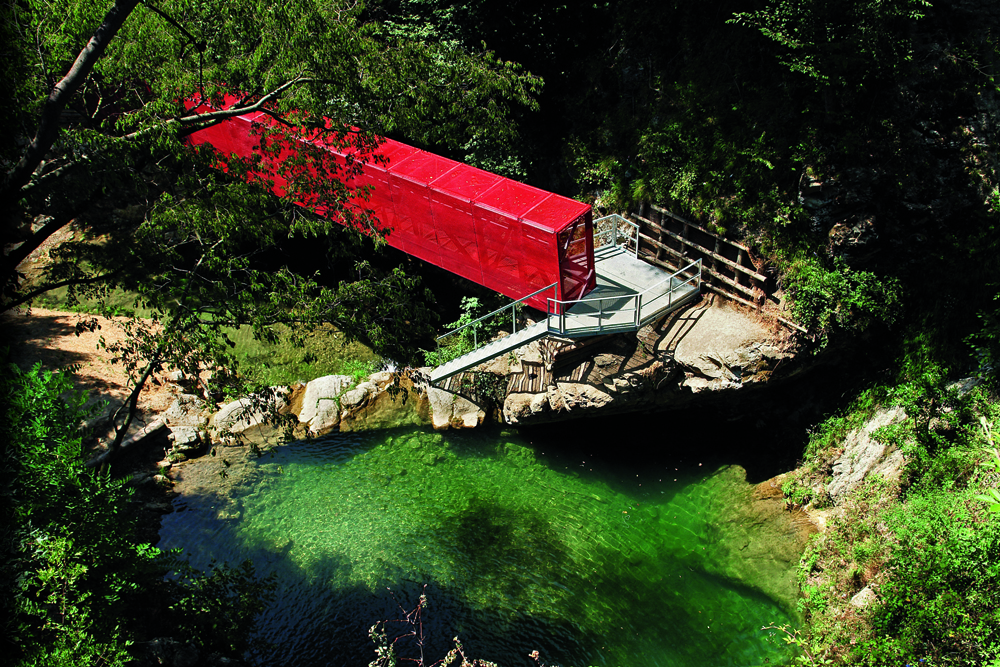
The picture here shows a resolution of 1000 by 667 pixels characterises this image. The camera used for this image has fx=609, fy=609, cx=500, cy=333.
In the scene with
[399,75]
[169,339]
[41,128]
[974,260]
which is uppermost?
[399,75]

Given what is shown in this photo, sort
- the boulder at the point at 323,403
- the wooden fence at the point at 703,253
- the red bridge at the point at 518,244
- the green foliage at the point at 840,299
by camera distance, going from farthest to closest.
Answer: the boulder at the point at 323,403 → the wooden fence at the point at 703,253 → the red bridge at the point at 518,244 → the green foliage at the point at 840,299

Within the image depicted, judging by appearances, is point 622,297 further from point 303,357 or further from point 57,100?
point 57,100

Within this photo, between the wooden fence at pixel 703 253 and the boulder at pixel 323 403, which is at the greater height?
the wooden fence at pixel 703 253

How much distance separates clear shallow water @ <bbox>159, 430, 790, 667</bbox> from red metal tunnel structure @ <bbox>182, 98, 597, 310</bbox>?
4608 mm

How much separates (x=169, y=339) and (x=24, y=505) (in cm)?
309

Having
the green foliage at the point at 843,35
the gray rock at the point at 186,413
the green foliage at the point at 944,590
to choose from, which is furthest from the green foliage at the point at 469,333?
the green foliage at the point at 944,590

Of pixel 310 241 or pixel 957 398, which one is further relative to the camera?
pixel 310 241

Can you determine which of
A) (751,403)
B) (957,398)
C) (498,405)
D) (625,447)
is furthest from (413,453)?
(957,398)

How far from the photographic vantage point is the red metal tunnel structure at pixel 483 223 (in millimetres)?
14719

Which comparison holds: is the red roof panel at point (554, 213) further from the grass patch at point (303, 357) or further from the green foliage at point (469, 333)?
the grass patch at point (303, 357)

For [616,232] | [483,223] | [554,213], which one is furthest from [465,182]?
[616,232]

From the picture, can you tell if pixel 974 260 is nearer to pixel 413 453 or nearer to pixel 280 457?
pixel 413 453

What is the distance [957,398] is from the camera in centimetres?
1180

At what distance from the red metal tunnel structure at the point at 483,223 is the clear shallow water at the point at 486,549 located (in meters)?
4.61
